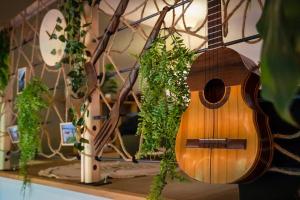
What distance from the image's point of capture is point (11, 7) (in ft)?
8.77

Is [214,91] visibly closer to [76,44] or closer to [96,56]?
[96,56]

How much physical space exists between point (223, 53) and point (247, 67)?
10cm

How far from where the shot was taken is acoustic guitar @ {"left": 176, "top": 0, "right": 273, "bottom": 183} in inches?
35.1

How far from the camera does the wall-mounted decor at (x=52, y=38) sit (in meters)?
2.12

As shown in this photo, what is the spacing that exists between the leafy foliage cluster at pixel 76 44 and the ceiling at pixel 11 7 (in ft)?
2.89

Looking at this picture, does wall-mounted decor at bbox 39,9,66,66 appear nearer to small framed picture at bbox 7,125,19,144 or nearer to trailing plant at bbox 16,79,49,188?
trailing plant at bbox 16,79,49,188

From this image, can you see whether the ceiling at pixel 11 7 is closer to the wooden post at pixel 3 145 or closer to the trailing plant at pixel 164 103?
the wooden post at pixel 3 145

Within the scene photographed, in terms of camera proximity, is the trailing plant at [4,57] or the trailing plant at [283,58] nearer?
the trailing plant at [283,58]

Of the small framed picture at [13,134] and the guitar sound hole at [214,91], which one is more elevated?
the guitar sound hole at [214,91]

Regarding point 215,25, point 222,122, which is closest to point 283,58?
point 222,122

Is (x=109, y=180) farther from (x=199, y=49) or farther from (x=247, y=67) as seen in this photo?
(x=247, y=67)

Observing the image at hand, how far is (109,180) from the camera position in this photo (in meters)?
1.84

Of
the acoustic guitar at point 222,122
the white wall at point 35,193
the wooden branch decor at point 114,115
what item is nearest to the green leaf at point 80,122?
the wooden branch decor at point 114,115

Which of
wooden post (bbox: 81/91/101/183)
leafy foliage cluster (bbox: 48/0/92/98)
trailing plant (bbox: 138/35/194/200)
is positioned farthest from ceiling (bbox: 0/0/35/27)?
trailing plant (bbox: 138/35/194/200)
